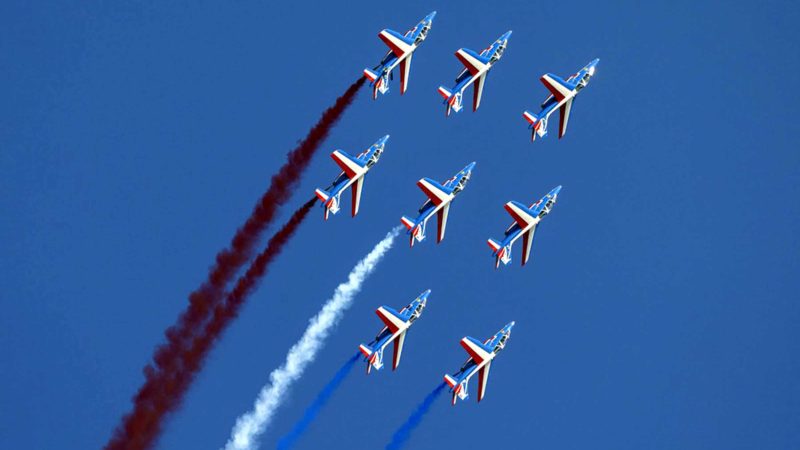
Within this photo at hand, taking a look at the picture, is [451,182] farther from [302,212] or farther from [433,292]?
[433,292]

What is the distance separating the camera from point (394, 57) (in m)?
72.7

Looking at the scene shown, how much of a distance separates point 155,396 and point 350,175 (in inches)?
454

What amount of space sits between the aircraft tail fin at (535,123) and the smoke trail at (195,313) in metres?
7.63

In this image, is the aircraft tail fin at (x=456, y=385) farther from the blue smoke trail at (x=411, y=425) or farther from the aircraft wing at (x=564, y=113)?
the aircraft wing at (x=564, y=113)

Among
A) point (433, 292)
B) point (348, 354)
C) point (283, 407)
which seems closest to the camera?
point (283, 407)

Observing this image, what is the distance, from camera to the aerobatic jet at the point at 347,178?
7075cm

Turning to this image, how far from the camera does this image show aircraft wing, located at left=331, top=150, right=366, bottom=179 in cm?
7156

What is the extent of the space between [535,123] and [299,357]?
13553mm

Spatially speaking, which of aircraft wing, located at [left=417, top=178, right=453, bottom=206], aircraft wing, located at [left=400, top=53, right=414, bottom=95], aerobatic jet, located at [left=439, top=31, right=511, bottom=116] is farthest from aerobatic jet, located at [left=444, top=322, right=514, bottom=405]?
aircraft wing, located at [left=400, top=53, right=414, bottom=95]

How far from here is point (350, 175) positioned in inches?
2830

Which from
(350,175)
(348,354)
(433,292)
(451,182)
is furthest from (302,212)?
(433,292)

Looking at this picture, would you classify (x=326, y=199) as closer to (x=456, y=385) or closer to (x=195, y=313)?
(x=195, y=313)

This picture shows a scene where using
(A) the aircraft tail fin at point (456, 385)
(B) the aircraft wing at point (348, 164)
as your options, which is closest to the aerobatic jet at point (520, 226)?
(A) the aircraft tail fin at point (456, 385)

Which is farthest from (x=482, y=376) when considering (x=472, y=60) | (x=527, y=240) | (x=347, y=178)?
(x=472, y=60)
